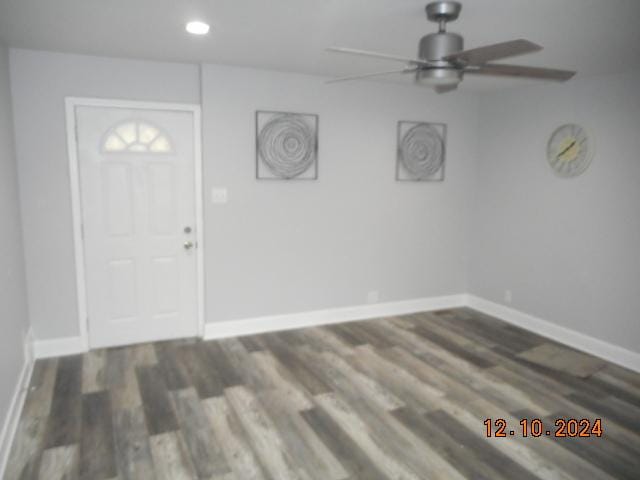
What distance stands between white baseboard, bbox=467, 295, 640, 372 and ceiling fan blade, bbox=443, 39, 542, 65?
2.90m

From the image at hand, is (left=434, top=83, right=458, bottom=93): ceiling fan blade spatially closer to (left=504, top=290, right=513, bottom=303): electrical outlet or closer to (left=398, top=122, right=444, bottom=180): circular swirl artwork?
(left=398, top=122, right=444, bottom=180): circular swirl artwork

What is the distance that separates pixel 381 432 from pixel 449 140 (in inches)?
130

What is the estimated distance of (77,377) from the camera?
10.8 ft

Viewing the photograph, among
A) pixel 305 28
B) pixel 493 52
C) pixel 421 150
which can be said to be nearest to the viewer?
pixel 493 52

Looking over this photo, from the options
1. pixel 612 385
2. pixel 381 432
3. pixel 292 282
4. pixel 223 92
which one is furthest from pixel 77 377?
pixel 612 385

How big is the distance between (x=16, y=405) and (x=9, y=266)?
0.86 metres

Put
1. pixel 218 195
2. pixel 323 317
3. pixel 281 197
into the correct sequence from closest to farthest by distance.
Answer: pixel 218 195 < pixel 281 197 < pixel 323 317

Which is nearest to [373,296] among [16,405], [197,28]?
[197,28]

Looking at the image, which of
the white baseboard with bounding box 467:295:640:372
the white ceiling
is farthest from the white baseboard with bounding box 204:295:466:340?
the white ceiling

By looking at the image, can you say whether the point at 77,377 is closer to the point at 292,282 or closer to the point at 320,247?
the point at 292,282

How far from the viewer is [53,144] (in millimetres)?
3479

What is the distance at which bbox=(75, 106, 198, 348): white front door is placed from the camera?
3.65 metres

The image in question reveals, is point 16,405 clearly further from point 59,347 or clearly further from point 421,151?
point 421,151

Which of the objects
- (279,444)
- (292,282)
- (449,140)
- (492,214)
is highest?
(449,140)
